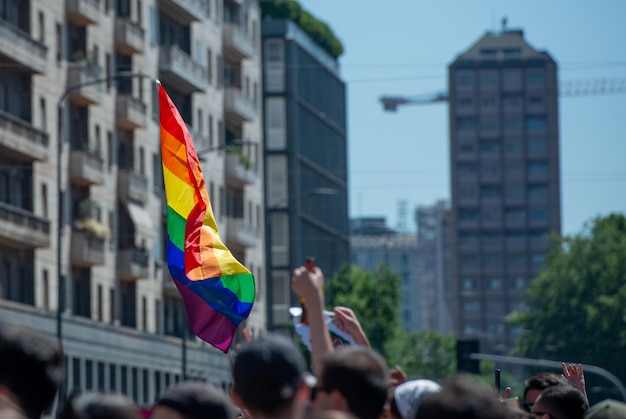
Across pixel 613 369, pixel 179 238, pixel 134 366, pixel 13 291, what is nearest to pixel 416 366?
pixel 613 369

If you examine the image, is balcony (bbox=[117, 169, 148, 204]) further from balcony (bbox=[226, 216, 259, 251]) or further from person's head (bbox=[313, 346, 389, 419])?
person's head (bbox=[313, 346, 389, 419])

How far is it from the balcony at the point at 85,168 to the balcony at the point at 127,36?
5.15m

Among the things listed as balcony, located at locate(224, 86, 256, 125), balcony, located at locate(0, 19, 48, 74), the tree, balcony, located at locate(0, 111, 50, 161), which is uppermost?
balcony, located at locate(224, 86, 256, 125)

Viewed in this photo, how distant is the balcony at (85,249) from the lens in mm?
53938

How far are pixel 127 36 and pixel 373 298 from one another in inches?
1112

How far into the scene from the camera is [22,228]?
4912cm

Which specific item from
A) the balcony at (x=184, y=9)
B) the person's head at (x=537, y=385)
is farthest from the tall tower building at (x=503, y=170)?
the person's head at (x=537, y=385)

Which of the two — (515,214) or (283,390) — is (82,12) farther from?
(515,214)

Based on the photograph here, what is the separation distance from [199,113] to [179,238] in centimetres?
5588

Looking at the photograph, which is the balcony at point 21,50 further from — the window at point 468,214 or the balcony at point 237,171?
the window at point 468,214

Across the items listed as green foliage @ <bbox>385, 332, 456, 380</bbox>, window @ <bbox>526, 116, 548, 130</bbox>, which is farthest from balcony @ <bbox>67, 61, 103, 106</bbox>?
window @ <bbox>526, 116, 548, 130</bbox>

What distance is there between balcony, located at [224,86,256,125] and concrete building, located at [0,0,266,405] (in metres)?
0.07

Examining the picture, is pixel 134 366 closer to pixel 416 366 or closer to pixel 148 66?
pixel 148 66

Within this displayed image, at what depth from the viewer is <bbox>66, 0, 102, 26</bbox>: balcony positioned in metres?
54.4
